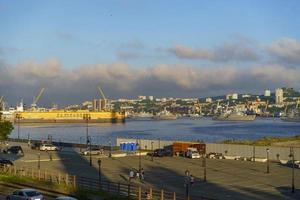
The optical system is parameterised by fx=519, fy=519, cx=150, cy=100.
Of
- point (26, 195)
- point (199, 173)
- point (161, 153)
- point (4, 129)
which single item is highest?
point (4, 129)

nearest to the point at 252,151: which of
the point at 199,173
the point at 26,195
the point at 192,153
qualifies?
Answer: the point at 192,153

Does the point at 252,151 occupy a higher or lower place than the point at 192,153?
higher

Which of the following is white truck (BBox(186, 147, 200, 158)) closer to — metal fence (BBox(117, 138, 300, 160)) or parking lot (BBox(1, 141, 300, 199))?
parking lot (BBox(1, 141, 300, 199))

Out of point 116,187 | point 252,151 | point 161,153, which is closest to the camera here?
point 116,187

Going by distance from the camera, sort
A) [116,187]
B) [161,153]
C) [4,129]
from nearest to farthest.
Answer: [116,187], [4,129], [161,153]

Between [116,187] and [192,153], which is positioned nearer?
[116,187]

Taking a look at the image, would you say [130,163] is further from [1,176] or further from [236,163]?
[1,176]

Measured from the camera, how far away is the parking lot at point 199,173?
30609mm

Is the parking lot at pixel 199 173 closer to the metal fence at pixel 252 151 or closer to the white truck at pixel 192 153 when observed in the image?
the white truck at pixel 192 153

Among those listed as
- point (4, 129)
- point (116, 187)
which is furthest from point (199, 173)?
point (4, 129)

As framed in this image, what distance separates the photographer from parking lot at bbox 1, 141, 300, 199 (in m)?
30.6

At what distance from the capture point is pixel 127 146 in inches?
2400

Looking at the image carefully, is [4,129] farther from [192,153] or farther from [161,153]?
[192,153]

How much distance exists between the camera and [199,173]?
39.4 metres
